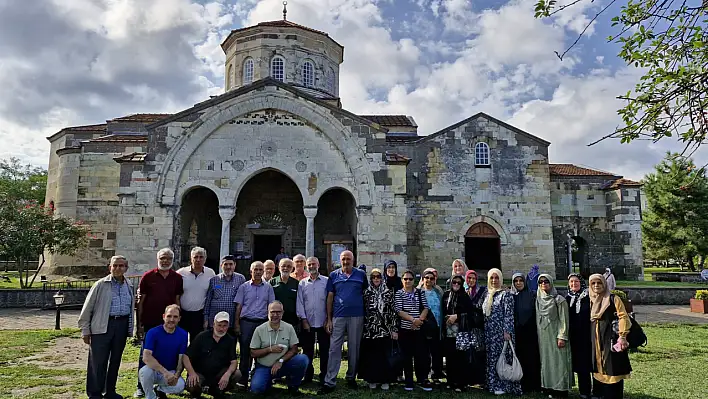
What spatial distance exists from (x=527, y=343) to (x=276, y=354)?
344 cm

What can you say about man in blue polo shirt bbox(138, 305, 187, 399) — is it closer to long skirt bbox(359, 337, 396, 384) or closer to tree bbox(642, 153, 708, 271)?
long skirt bbox(359, 337, 396, 384)

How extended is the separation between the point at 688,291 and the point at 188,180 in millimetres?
18112

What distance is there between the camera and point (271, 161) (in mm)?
15844

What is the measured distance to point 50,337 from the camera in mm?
9812

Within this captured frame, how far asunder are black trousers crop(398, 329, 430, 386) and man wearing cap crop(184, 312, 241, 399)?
2330 mm

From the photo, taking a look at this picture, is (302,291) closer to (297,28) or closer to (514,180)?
(514,180)

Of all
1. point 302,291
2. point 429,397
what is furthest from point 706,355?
point 302,291

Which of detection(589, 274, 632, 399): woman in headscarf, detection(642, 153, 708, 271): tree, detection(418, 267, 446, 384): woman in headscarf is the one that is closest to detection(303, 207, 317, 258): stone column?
detection(418, 267, 446, 384): woman in headscarf

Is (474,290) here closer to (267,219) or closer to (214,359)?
(214,359)

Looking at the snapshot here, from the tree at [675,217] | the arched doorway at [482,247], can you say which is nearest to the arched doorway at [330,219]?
the arched doorway at [482,247]

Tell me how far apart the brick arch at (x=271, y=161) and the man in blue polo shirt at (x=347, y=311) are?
9.14 meters

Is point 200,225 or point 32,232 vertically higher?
point 200,225

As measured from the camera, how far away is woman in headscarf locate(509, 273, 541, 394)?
6.25m

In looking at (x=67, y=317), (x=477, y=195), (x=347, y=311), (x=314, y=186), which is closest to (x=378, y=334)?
(x=347, y=311)
